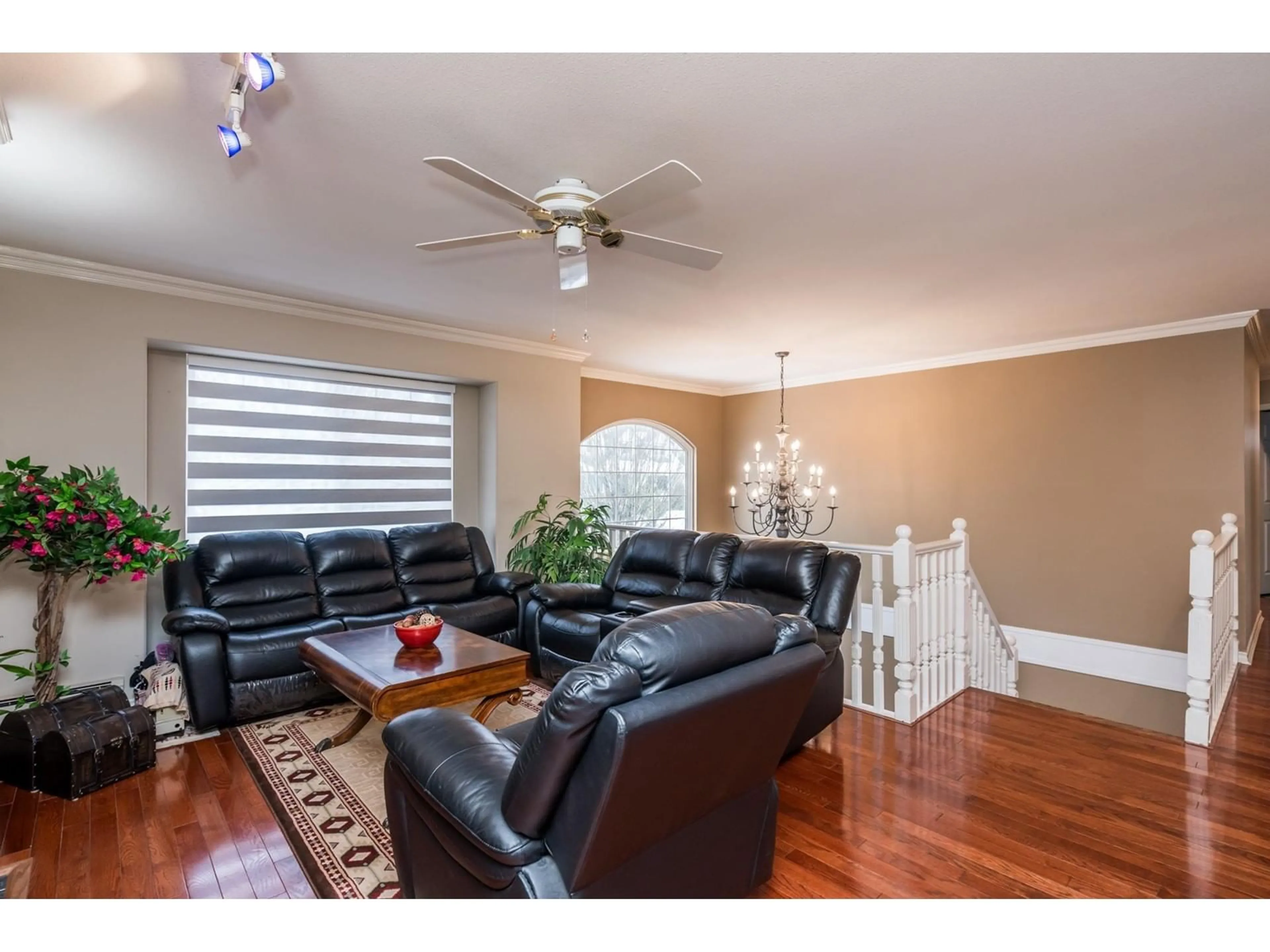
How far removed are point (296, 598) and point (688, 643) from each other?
3.59m

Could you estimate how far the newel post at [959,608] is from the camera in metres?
3.97

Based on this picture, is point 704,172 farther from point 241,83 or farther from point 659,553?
point 659,553

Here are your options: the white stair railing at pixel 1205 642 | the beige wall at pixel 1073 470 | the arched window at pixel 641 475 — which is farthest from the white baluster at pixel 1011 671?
the arched window at pixel 641 475

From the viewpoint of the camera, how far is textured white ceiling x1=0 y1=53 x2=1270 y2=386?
72.9 inches

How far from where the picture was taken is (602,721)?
1.28m

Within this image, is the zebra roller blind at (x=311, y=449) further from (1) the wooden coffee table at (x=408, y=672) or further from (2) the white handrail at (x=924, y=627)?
(2) the white handrail at (x=924, y=627)

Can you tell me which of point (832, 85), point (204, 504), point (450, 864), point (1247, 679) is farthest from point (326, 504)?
point (1247, 679)

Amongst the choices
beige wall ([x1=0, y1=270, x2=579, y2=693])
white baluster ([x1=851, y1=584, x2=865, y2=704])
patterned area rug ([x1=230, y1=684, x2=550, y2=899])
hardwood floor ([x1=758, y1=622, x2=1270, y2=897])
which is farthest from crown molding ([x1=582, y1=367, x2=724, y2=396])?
hardwood floor ([x1=758, y1=622, x2=1270, y2=897])

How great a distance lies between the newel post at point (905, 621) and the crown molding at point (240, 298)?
3.67m

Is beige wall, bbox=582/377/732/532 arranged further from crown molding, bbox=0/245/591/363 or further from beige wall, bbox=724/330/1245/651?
beige wall, bbox=724/330/1245/651

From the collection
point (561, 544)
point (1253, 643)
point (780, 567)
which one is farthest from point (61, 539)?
point (1253, 643)
